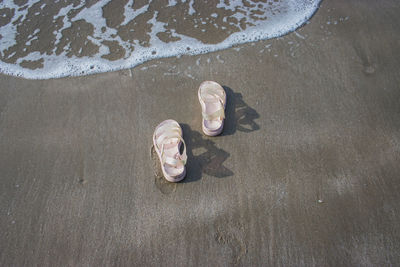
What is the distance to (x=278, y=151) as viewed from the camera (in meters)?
2.98

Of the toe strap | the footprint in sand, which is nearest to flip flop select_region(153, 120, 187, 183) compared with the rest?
the toe strap

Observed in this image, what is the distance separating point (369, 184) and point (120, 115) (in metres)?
2.96

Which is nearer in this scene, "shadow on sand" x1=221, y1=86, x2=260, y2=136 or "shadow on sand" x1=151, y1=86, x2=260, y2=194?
"shadow on sand" x1=151, y1=86, x2=260, y2=194

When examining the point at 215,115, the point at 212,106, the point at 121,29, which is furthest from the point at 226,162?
the point at 121,29

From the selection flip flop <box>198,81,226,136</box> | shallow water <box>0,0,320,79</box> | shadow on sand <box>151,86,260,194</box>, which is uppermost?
shallow water <box>0,0,320,79</box>

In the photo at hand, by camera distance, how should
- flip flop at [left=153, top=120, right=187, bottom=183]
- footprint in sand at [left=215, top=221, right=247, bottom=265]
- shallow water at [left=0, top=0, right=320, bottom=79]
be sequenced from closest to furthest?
footprint in sand at [left=215, top=221, right=247, bottom=265] → flip flop at [left=153, top=120, right=187, bottom=183] → shallow water at [left=0, top=0, right=320, bottom=79]

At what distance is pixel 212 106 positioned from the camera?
132 inches

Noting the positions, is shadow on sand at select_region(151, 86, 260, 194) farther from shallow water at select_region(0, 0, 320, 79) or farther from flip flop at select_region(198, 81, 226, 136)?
shallow water at select_region(0, 0, 320, 79)

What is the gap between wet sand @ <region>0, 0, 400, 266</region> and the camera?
2.47 meters

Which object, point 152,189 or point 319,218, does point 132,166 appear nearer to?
point 152,189

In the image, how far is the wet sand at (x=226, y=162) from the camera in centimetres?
247

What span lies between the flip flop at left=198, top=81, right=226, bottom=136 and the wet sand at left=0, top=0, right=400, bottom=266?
0.47ft

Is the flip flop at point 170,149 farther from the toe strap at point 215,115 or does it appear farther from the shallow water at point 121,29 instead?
the shallow water at point 121,29

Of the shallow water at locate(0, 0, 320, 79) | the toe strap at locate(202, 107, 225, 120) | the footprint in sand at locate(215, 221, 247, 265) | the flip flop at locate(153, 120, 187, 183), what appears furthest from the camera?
the shallow water at locate(0, 0, 320, 79)
